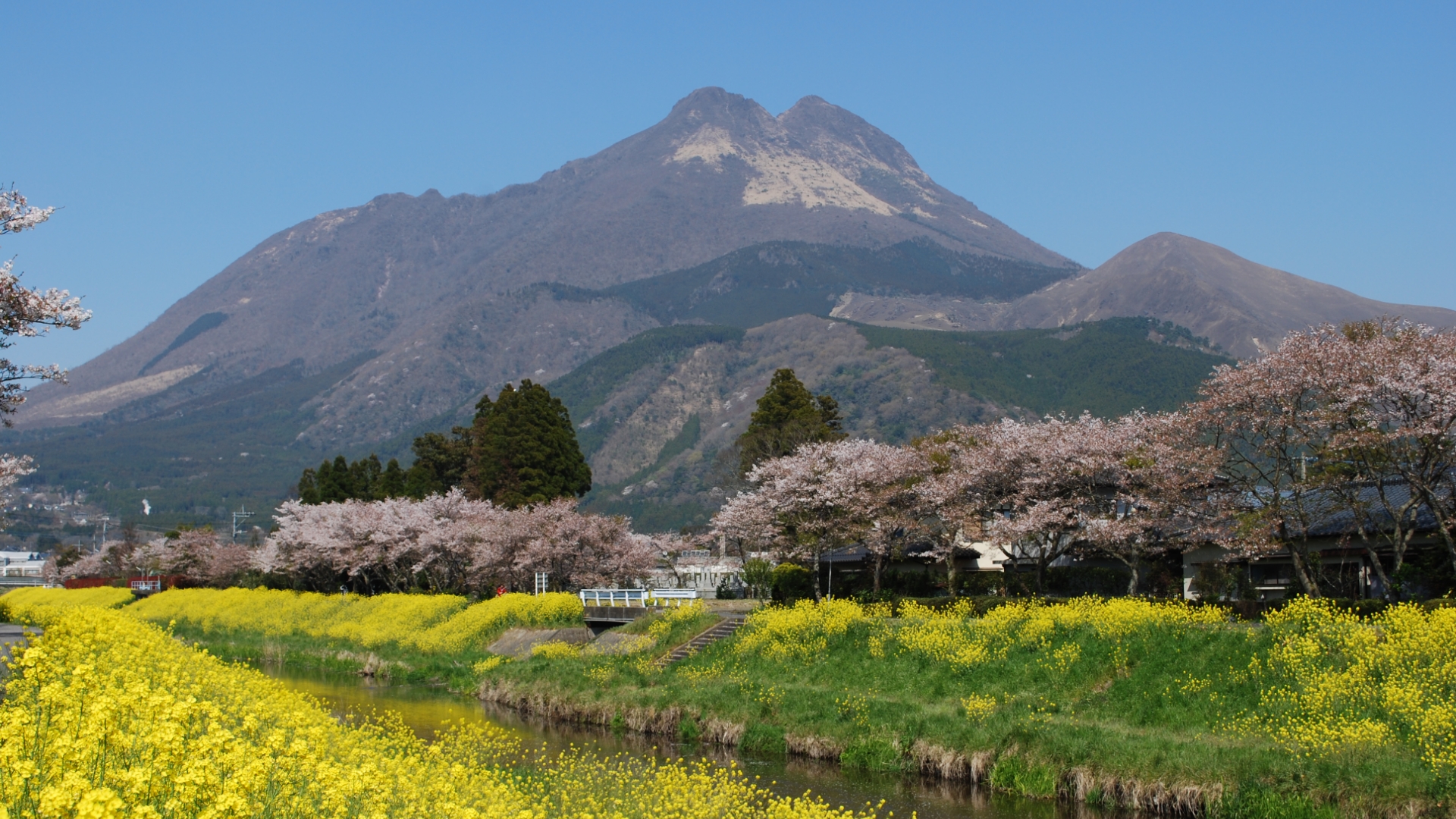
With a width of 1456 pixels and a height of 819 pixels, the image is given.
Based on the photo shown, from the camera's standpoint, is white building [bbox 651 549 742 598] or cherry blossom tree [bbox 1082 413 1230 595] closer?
cherry blossom tree [bbox 1082 413 1230 595]

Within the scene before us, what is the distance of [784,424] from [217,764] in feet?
160

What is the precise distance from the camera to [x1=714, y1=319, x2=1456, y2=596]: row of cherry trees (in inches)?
1073

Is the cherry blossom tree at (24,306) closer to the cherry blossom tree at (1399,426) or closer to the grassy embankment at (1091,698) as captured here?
the grassy embankment at (1091,698)

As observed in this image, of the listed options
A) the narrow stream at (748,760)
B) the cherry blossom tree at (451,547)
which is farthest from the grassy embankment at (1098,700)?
the cherry blossom tree at (451,547)

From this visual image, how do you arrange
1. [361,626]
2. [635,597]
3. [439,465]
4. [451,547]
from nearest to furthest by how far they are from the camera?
[635,597]
[361,626]
[451,547]
[439,465]

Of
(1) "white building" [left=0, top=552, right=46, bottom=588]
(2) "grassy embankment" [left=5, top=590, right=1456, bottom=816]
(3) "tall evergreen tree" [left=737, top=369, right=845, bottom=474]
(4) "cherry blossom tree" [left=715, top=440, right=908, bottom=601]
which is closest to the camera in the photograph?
(2) "grassy embankment" [left=5, top=590, right=1456, bottom=816]

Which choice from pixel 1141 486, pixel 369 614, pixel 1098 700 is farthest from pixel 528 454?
pixel 1098 700

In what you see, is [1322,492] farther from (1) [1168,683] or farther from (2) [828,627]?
(2) [828,627]

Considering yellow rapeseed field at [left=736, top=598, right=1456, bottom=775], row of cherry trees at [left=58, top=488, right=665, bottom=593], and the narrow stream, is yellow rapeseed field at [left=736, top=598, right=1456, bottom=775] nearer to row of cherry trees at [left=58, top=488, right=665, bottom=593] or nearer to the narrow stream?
the narrow stream

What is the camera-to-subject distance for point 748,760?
24.7 meters

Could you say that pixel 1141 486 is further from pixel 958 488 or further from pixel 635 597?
pixel 635 597

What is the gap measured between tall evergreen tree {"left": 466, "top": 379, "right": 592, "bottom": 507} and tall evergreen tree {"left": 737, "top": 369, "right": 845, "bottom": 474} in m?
9.64

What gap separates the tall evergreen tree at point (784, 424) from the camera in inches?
2175

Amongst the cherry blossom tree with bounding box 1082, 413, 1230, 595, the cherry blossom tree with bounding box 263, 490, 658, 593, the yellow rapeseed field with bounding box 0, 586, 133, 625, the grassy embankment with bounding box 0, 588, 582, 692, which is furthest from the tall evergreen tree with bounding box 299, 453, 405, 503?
the cherry blossom tree with bounding box 1082, 413, 1230, 595
